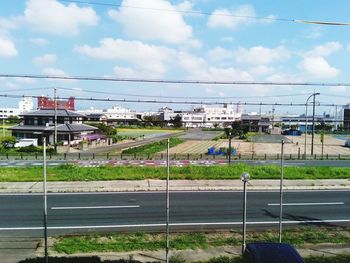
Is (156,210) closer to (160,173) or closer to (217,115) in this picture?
(160,173)

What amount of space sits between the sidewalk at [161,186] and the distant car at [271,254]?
15158 mm

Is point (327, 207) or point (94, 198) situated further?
point (94, 198)

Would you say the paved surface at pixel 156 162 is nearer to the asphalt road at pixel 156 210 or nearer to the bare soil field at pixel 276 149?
the bare soil field at pixel 276 149

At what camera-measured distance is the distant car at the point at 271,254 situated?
30.2 feet

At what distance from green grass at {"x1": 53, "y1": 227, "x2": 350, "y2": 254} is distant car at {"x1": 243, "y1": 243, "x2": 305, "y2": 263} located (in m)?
3.67

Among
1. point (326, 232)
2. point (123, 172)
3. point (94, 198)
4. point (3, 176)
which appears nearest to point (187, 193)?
point (94, 198)

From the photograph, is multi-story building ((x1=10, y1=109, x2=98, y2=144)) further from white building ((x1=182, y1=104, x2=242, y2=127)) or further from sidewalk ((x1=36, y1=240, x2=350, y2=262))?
sidewalk ((x1=36, y1=240, x2=350, y2=262))

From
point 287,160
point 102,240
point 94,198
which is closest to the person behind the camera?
point 102,240

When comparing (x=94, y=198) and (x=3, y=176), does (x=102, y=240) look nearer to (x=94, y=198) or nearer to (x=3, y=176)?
(x=94, y=198)

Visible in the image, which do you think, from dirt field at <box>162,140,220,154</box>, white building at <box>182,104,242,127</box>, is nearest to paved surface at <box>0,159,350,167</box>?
white building at <box>182,104,242,127</box>

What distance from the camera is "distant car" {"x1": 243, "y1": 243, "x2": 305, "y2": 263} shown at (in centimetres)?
920

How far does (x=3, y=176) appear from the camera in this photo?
27547 millimetres

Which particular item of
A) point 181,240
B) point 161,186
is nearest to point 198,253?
point 181,240

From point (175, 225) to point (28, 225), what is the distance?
6.53m
